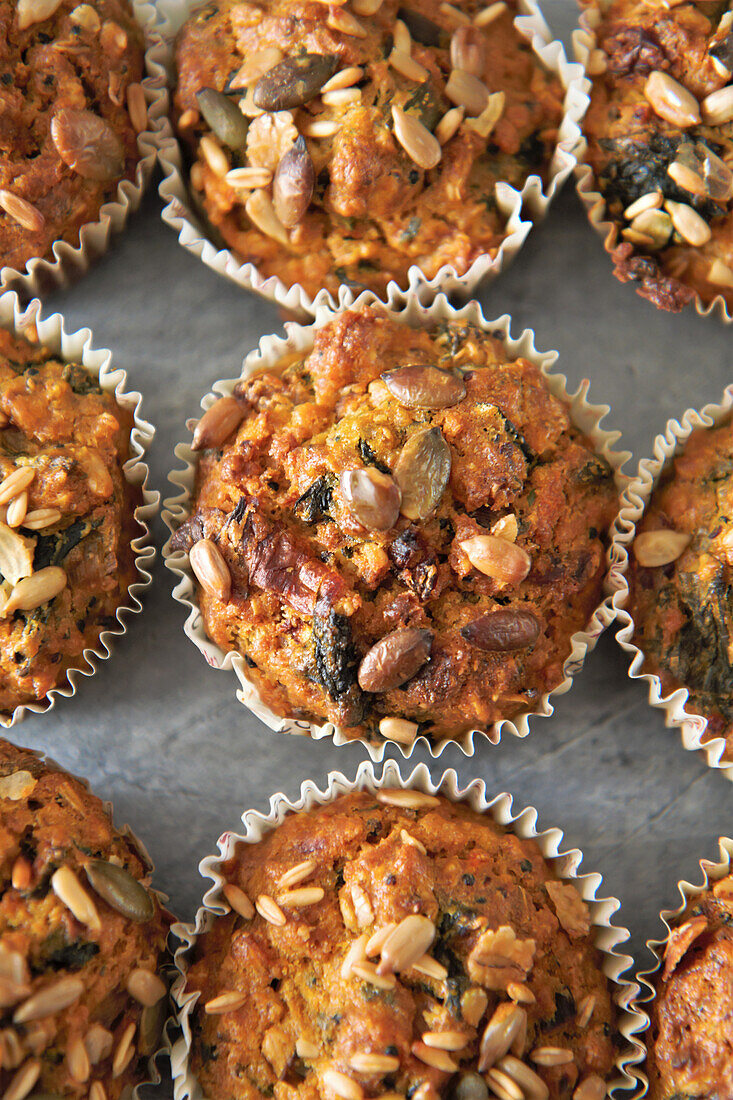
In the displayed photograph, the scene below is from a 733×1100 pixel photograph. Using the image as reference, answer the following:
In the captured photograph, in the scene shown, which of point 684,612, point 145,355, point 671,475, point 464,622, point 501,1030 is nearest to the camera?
point 501,1030

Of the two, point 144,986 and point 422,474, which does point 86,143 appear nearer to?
point 422,474

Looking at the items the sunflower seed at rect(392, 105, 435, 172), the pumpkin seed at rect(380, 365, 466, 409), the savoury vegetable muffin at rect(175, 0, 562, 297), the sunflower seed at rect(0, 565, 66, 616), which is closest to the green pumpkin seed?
the savoury vegetable muffin at rect(175, 0, 562, 297)

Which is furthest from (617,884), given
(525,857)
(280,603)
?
(280,603)

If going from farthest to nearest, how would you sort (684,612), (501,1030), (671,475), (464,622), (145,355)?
(145,355) → (671,475) → (684,612) → (464,622) → (501,1030)

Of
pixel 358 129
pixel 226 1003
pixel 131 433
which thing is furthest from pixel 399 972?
pixel 358 129

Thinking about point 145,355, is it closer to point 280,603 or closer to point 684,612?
point 280,603

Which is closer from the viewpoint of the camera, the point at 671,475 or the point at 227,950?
the point at 227,950

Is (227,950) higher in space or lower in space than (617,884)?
higher

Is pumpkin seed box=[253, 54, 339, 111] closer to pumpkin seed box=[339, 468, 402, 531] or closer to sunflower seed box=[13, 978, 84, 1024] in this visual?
pumpkin seed box=[339, 468, 402, 531]
